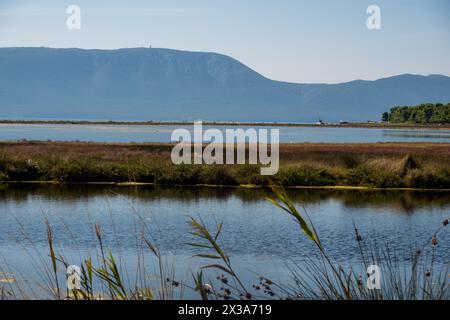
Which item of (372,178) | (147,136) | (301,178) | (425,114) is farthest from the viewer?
(425,114)

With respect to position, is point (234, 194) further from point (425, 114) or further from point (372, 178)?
point (425, 114)

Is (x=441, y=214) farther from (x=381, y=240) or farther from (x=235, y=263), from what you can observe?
(x=235, y=263)

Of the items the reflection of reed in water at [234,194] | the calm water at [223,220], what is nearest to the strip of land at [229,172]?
the reflection of reed in water at [234,194]

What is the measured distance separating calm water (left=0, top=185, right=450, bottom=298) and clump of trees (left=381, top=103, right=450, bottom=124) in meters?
109

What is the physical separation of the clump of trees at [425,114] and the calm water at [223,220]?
358 feet

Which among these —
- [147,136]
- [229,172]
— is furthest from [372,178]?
[147,136]

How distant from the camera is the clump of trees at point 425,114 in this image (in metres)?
132

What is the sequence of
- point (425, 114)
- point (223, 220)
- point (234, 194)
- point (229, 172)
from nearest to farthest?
point (223, 220)
point (234, 194)
point (229, 172)
point (425, 114)

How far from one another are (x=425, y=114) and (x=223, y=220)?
125 m

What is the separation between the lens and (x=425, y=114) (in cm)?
13825

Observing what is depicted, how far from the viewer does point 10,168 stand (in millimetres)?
30672

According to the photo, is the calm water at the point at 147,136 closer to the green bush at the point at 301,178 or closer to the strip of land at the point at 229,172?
the strip of land at the point at 229,172

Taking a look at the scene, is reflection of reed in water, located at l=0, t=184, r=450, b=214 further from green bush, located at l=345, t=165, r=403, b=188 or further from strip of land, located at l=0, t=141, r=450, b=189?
strip of land, located at l=0, t=141, r=450, b=189
